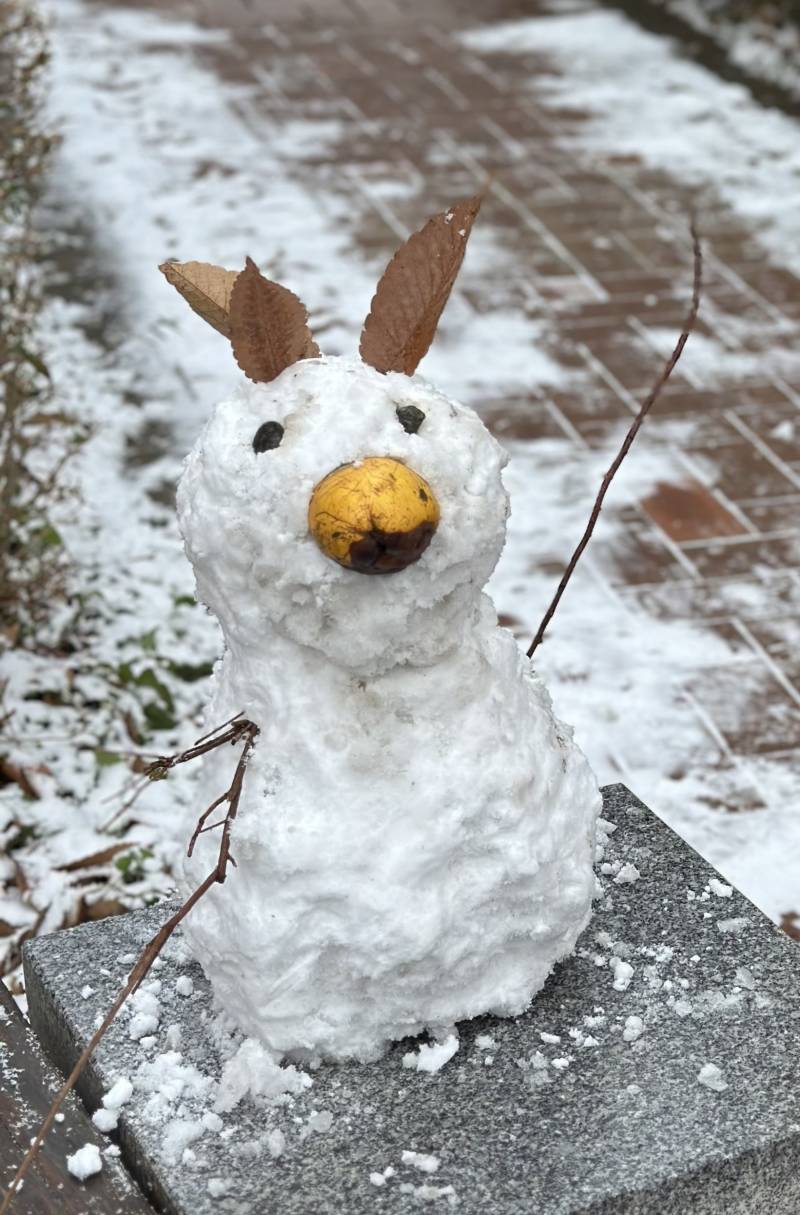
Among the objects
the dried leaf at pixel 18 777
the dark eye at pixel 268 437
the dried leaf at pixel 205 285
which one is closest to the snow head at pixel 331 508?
the dark eye at pixel 268 437

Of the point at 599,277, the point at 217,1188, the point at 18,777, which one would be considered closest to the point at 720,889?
the point at 217,1188

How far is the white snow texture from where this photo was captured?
2104mm

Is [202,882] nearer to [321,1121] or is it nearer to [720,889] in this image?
[321,1121]

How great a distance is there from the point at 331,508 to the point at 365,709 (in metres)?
0.34

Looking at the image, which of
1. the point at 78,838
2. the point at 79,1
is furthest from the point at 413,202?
the point at 78,838

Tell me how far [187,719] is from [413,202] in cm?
330

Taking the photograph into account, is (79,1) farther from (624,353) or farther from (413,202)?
(624,353)

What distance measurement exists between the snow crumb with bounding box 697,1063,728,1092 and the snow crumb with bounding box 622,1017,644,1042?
0.33 ft

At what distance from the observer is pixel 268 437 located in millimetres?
2109

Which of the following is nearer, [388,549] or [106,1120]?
[388,549]

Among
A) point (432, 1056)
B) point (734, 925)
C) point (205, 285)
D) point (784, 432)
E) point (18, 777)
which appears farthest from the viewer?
point (784, 432)

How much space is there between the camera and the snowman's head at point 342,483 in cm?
206

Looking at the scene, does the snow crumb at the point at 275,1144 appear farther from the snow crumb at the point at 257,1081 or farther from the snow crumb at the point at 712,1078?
the snow crumb at the point at 712,1078

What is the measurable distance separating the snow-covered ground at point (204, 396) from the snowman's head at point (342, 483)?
0.41m
